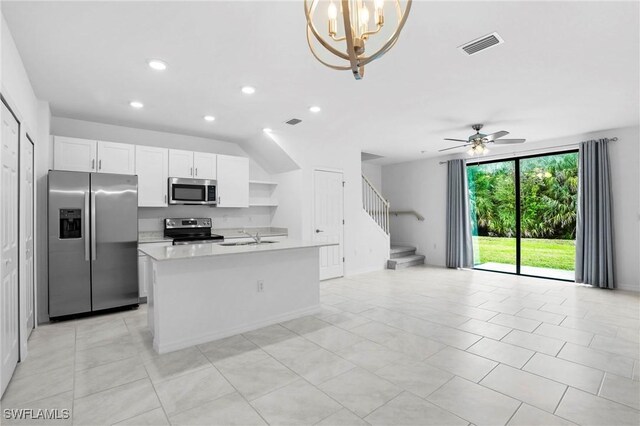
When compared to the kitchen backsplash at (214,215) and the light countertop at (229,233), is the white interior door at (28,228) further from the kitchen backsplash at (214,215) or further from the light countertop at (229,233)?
the kitchen backsplash at (214,215)

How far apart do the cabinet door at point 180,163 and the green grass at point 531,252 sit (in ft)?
20.2

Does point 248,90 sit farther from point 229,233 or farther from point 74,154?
point 229,233

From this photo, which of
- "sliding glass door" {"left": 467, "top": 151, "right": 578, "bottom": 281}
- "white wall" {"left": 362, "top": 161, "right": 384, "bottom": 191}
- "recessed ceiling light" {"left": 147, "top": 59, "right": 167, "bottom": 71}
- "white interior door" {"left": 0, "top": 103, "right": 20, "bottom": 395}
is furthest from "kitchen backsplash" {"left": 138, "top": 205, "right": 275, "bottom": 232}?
"sliding glass door" {"left": 467, "top": 151, "right": 578, "bottom": 281}

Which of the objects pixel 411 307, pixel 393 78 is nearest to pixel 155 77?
pixel 393 78

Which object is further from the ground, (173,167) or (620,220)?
(173,167)

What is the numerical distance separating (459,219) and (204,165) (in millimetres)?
5479

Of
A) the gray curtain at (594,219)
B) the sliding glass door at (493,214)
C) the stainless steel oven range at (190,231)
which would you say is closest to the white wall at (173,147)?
the stainless steel oven range at (190,231)

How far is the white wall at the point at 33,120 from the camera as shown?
2366 millimetres

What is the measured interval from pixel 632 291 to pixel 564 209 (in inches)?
66.0

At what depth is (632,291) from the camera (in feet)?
17.0

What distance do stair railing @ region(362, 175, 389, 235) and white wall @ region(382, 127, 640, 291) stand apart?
0.99 m

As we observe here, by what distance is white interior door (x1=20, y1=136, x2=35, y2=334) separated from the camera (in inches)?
112

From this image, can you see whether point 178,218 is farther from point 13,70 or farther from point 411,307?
point 411,307

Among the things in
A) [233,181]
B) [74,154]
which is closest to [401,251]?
[233,181]
